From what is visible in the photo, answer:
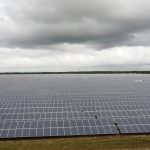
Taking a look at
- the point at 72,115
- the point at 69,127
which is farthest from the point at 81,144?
the point at 72,115

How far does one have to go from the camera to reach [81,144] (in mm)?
35062

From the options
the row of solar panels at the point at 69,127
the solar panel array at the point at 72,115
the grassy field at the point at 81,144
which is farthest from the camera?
the solar panel array at the point at 72,115

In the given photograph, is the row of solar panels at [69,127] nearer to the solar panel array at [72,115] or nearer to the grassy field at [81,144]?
the solar panel array at [72,115]

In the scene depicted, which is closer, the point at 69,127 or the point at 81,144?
the point at 81,144

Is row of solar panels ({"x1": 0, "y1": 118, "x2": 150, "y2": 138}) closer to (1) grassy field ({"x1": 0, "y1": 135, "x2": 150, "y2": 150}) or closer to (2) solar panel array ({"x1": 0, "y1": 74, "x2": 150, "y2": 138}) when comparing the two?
(2) solar panel array ({"x1": 0, "y1": 74, "x2": 150, "y2": 138})

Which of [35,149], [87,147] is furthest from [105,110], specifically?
[35,149]

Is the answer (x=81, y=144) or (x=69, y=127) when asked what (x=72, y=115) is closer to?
(x=69, y=127)

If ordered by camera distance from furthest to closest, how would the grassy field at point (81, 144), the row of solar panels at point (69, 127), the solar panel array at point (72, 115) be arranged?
the solar panel array at point (72, 115) → the row of solar panels at point (69, 127) → the grassy field at point (81, 144)

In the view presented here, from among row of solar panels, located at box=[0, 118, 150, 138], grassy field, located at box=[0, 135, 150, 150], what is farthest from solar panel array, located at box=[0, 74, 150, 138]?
grassy field, located at box=[0, 135, 150, 150]

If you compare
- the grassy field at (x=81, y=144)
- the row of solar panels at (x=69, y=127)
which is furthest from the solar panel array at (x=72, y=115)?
the grassy field at (x=81, y=144)

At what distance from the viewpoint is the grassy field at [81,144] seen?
34156 mm

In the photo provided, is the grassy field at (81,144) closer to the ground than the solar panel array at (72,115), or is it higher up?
closer to the ground

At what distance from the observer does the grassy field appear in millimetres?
34156

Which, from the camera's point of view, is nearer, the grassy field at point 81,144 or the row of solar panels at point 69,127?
the grassy field at point 81,144
